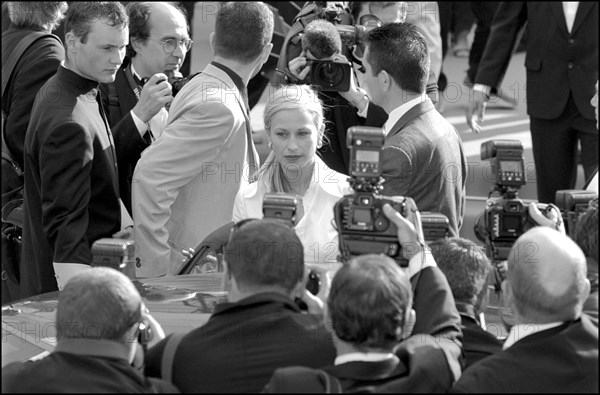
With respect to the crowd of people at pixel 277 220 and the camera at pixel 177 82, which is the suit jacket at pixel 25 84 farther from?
the camera at pixel 177 82

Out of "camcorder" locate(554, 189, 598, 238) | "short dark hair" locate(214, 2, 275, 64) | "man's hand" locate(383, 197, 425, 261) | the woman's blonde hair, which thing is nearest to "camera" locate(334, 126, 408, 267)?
"man's hand" locate(383, 197, 425, 261)

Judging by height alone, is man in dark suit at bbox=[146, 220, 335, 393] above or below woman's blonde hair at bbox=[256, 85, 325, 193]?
below

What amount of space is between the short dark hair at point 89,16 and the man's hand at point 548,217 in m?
1.92

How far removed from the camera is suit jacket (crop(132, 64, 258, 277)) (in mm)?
4363

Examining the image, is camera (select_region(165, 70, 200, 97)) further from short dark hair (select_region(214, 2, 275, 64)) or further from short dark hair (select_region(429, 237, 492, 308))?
short dark hair (select_region(429, 237, 492, 308))

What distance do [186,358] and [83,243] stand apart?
1495 millimetres

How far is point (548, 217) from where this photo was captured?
3422 mm

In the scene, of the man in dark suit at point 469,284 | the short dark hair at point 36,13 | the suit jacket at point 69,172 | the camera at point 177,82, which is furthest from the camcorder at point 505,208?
the short dark hair at point 36,13

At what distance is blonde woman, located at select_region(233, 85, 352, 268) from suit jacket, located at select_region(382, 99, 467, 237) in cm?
20

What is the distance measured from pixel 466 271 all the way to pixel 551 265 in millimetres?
408

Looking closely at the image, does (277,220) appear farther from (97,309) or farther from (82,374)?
(82,374)

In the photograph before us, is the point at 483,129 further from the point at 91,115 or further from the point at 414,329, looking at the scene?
the point at 414,329

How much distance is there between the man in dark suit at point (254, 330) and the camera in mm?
2754

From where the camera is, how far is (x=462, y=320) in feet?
10.1
